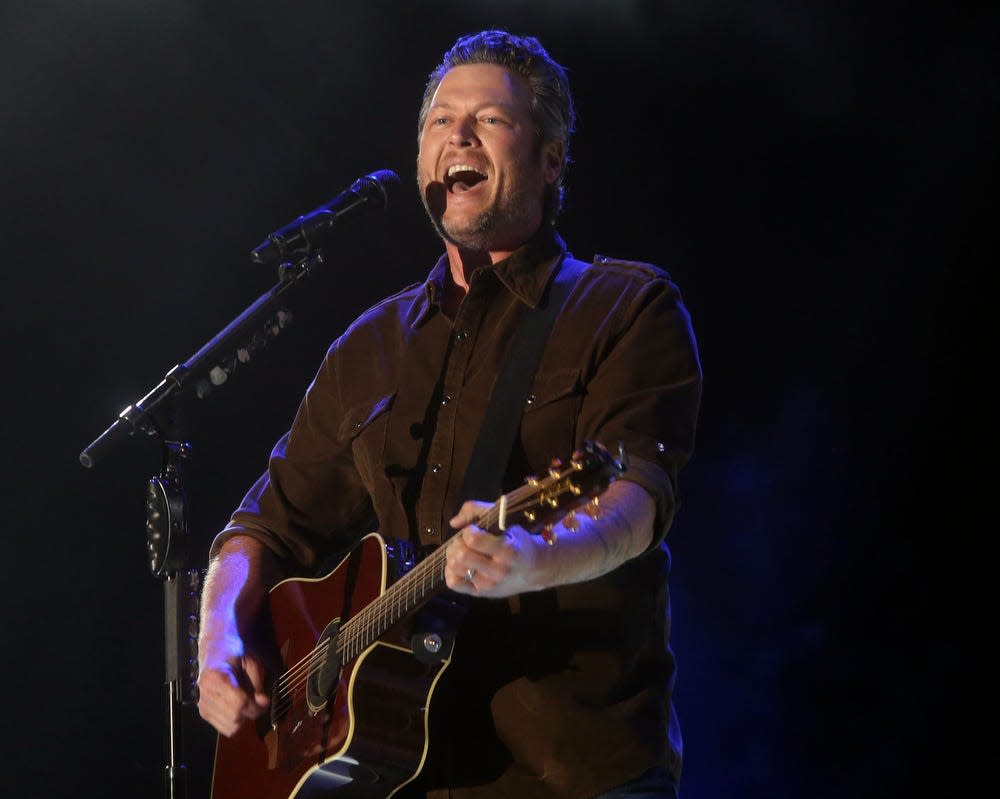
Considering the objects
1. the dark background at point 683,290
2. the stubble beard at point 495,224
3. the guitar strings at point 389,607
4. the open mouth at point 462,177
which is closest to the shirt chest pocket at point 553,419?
the guitar strings at point 389,607

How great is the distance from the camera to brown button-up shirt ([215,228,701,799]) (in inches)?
87.1

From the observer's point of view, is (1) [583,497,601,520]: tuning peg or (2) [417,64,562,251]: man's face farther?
(2) [417,64,562,251]: man's face

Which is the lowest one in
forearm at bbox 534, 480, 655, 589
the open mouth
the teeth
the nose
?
forearm at bbox 534, 480, 655, 589

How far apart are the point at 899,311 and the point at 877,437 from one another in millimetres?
517

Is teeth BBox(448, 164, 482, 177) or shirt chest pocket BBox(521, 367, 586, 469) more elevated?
teeth BBox(448, 164, 482, 177)

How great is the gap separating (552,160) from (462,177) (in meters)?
0.29

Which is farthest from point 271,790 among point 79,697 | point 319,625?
point 79,697

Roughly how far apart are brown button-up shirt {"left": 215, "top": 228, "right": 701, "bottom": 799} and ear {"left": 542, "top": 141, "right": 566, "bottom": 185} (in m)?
0.23

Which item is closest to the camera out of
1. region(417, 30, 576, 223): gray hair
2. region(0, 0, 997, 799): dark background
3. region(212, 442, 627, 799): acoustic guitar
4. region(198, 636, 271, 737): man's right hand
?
region(212, 442, 627, 799): acoustic guitar

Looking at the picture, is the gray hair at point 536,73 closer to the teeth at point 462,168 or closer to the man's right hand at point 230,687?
the teeth at point 462,168

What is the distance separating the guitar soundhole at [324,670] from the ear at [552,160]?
139 centimetres

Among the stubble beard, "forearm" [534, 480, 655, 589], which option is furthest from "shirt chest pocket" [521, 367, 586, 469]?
the stubble beard

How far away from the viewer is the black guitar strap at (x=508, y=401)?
2393mm

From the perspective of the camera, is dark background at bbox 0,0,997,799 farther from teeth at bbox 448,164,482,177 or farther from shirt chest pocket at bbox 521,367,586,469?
shirt chest pocket at bbox 521,367,586,469
